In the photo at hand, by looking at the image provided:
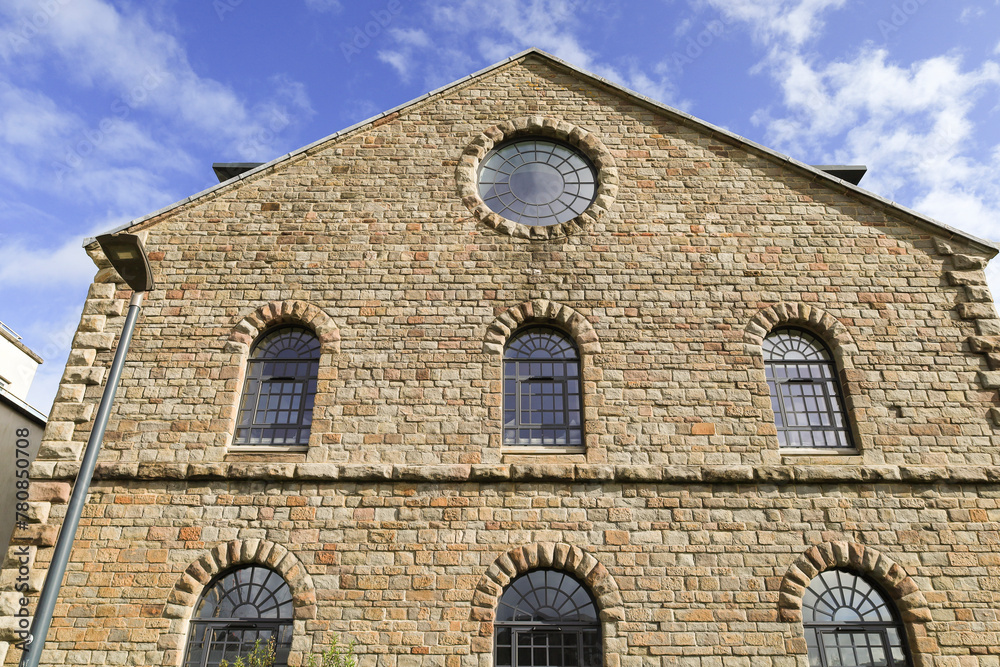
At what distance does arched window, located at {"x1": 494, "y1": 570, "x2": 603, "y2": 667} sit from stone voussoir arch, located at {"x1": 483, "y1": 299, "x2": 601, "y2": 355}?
9.75ft

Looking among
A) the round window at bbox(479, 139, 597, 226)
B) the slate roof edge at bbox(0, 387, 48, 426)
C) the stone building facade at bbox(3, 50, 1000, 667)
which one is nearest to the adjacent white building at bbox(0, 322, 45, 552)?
the slate roof edge at bbox(0, 387, 48, 426)

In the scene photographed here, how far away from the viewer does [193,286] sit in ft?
32.0

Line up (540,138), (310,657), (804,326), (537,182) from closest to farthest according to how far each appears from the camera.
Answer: (310,657) < (804,326) < (537,182) < (540,138)

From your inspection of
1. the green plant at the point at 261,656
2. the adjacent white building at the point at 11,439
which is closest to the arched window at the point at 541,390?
the green plant at the point at 261,656

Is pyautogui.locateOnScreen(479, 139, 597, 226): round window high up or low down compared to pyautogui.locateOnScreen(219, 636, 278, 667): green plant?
up

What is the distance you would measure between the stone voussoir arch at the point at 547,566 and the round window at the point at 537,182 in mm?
4834

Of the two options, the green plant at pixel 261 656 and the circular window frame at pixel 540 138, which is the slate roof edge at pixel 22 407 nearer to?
the green plant at pixel 261 656

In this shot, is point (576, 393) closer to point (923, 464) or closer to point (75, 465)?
point (923, 464)

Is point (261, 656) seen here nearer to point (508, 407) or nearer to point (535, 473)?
point (535, 473)

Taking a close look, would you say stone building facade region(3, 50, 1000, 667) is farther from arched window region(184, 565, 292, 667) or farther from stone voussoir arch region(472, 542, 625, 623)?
arched window region(184, 565, 292, 667)

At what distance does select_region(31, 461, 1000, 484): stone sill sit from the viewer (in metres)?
8.27

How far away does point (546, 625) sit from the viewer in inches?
301

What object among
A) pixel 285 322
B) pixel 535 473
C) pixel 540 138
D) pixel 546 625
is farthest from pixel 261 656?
pixel 540 138

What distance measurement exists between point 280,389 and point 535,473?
361 centimetres
